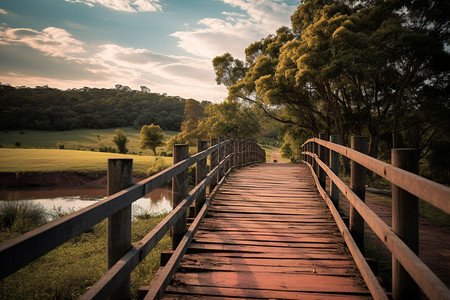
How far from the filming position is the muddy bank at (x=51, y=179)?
23.7m

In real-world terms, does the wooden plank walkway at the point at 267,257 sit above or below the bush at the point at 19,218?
above

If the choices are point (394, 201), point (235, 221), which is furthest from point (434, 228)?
point (394, 201)

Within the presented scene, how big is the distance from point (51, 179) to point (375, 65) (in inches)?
1095

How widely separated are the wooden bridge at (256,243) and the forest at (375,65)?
1074cm

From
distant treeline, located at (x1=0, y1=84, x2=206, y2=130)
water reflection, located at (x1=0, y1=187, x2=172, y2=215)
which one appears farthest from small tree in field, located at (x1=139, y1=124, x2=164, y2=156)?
distant treeline, located at (x1=0, y1=84, x2=206, y2=130)

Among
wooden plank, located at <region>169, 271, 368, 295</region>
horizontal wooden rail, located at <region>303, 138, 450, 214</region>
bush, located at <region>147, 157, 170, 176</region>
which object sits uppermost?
horizontal wooden rail, located at <region>303, 138, 450, 214</region>

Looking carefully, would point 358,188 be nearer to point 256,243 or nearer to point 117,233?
point 256,243

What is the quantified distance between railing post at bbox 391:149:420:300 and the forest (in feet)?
41.1

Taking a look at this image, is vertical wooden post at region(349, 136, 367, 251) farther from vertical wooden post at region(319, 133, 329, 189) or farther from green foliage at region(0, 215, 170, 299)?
green foliage at region(0, 215, 170, 299)

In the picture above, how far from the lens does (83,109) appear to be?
97250 millimetres

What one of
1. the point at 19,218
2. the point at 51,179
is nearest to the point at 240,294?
the point at 19,218

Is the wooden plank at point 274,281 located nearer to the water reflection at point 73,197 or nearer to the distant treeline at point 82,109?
the water reflection at point 73,197

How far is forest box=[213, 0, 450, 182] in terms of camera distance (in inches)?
503

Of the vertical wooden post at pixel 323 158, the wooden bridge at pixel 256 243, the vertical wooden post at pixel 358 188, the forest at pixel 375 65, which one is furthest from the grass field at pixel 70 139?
the vertical wooden post at pixel 358 188
